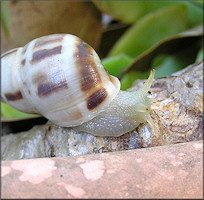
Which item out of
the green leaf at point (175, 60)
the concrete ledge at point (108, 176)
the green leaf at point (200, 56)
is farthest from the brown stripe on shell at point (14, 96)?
the green leaf at point (200, 56)

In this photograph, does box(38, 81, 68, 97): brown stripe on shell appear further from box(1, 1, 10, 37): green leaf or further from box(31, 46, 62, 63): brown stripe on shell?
box(1, 1, 10, 37): green leaf

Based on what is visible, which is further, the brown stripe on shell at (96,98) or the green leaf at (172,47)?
the green leaf at (172,47)

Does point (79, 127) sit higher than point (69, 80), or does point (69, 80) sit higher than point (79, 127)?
point (69, 80)

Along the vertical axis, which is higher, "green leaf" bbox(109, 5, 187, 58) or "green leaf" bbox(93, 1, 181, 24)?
"green leaf" bbox(93, 1, 181, 24)

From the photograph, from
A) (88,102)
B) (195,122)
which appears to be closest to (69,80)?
(88,102)

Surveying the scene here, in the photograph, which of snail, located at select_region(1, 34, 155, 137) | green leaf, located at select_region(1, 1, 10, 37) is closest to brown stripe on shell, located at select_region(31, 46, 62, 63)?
snail, located at select_region(1, 34, 155, 137)

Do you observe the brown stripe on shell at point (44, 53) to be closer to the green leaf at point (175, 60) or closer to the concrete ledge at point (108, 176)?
the concrete ledge at point (108, 176)

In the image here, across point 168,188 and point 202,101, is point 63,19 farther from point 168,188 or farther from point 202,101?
point 168,188

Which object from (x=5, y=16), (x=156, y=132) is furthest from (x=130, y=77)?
(x=5, y=16)
